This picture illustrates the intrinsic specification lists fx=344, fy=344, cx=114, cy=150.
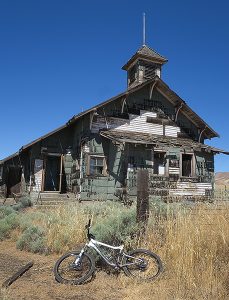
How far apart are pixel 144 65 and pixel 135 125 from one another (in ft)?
18.9

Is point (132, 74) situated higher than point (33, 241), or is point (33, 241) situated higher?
point (132, 74)

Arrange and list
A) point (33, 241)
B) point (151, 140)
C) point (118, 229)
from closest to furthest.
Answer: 1. point (118, 229)
2. point (33, 241)
3. point (151, 140)

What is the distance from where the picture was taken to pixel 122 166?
19062 millimetres

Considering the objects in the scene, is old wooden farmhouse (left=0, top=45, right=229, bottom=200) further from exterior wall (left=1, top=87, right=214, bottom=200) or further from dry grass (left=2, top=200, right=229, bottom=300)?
dry grass (left=2, top=200, right=229, bottom=300)

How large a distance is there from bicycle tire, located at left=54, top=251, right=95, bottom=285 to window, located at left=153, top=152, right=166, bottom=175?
14.0m

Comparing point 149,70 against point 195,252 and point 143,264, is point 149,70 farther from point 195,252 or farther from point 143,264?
point 195,252

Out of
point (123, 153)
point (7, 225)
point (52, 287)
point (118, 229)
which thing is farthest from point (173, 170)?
point (52, 287)

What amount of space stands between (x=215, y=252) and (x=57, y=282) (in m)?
2.75

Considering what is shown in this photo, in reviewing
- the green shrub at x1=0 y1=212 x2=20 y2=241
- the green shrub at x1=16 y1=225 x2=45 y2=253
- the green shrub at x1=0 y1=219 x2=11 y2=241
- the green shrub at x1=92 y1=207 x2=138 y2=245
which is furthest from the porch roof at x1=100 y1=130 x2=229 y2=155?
the green shrub at x1=92 y1=207 x2=138 y2=245

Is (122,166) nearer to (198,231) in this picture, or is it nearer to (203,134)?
(203,134)

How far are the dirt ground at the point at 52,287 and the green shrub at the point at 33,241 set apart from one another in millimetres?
1102

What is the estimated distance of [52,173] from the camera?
2144 centimetres

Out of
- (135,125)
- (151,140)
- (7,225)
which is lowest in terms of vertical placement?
(7,225)

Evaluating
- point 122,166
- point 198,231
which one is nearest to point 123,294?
point 198,231
